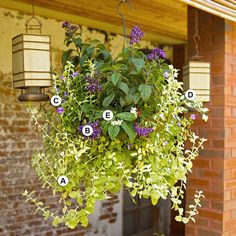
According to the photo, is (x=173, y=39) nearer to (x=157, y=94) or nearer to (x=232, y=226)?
(x=232, y=226)

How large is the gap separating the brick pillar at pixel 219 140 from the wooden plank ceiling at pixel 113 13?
415 mm

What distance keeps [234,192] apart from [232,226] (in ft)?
0.74

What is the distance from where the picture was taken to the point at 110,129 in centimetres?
154

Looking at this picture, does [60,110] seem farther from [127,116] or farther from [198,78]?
[198,78]

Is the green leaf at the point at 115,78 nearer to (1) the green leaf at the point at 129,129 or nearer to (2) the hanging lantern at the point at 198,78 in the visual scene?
(1) the green leaf at the point at 129,129

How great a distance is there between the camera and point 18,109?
3523 millimetres

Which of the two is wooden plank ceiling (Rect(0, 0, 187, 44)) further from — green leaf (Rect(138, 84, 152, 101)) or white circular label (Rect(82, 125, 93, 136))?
white circular label (Rect(82, 125, 93, 136))

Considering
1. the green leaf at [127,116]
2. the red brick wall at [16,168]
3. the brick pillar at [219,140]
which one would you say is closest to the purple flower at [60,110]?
the green leaf at [127,116]

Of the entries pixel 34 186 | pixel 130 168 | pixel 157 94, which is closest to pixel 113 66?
pixel 157 94

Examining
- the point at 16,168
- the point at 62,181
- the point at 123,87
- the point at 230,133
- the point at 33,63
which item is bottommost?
the point at 16,168

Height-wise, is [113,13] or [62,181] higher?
[113,13]

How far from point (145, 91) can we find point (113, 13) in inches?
82.2

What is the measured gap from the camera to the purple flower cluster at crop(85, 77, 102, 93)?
5.30 ft

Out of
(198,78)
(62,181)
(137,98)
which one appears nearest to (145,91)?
(137,98)
